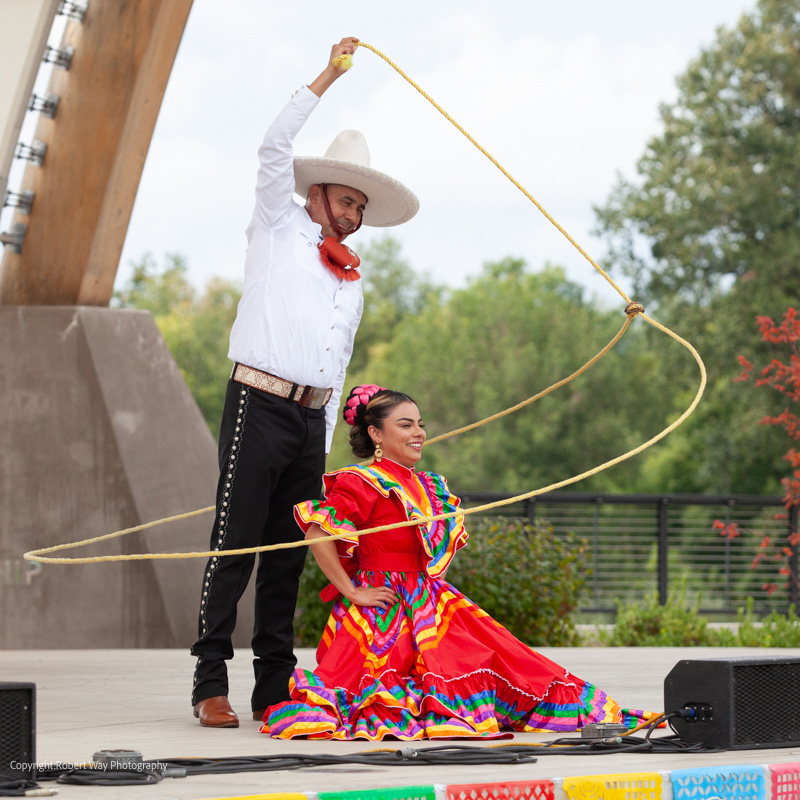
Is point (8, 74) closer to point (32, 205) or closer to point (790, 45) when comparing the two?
point (32, 205)

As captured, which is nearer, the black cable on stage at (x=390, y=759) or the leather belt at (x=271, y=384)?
the black cable on stage at (x=390, y=759)

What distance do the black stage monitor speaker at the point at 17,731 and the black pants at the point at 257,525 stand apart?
124 cm

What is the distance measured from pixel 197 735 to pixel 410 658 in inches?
28.0

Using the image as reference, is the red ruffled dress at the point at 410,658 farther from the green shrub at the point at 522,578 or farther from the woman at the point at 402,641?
the green shrub at the point at 522,578

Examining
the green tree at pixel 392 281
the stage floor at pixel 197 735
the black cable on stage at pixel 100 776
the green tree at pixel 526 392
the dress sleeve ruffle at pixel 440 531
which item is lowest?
the stage floor at pixel 197 735

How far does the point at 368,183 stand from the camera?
4184 mm

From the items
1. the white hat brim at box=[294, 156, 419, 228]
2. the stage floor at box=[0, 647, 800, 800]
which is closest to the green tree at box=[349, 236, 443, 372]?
the stage floor at box=[0, 647, 800, 800]

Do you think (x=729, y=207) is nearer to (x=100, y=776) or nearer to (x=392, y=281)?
(x=100, y=776)

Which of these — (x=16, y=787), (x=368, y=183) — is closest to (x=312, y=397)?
(x=368, y=183)

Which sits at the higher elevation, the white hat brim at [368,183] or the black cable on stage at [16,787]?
the white hat brim at [368,183]

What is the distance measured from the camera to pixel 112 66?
7141mm

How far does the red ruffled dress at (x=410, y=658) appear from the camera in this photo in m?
3.66

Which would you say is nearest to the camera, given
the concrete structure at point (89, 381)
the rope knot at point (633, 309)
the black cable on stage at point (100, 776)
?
the black cable on stage at point (100, 776)

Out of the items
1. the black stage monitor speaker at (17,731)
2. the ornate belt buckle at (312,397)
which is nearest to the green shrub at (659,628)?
the ornate belt buckle at (312,397)
